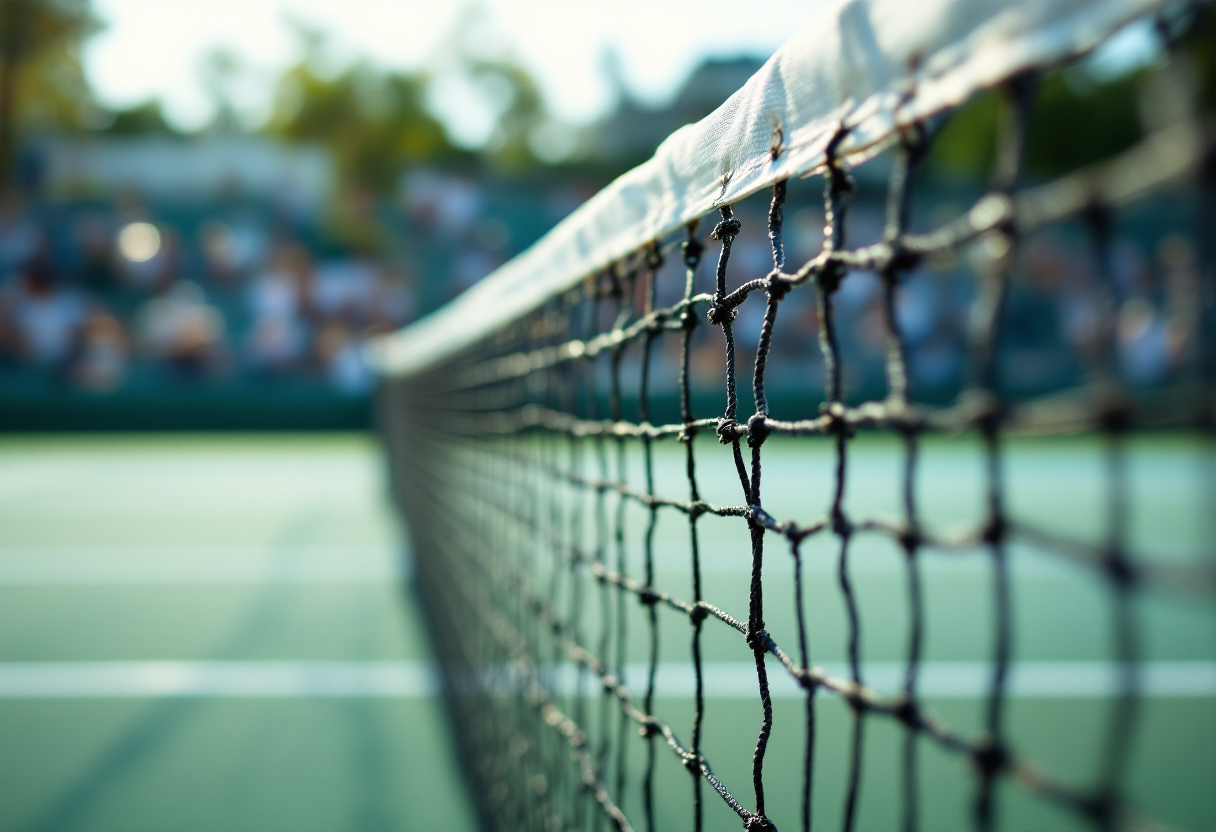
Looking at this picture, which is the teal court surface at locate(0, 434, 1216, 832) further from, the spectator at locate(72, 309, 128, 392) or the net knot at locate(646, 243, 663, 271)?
the spectator at locate(72, 309, 128, 392)

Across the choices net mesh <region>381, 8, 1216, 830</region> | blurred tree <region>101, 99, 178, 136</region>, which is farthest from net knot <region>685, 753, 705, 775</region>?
blurred tree <region>101, 99, 178, 136</region>

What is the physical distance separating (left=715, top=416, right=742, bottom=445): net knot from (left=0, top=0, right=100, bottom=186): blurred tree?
16.8 meters

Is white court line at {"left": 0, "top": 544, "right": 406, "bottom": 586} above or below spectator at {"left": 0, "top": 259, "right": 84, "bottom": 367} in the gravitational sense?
below

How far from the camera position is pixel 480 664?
1.99 m

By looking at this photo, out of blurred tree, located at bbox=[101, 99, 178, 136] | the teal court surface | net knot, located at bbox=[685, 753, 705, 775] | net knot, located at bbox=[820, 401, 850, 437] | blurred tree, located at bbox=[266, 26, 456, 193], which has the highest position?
blurred tree, located at bbox=[101, 99, 178, 136]

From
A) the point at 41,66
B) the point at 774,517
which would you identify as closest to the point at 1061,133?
the point at 774,517

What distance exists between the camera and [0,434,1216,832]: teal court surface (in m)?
1.79

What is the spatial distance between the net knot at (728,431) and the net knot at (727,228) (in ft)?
0.53

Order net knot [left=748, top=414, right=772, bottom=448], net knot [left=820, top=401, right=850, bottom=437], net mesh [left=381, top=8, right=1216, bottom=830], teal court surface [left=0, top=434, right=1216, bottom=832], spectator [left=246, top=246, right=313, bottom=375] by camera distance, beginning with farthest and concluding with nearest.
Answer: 1. spectator [left=246, top=246, right=313, bottom=375]
2. teal court surface [left=0, top=434, right=1216, bottom=832]
3. net knot [left=748, top=414, right=772, bottom=448]
4. net knot [left=820, top=401, right=850, bottom=437]
5. net mesh [left=381, top=8, right=1216, bottom=830]

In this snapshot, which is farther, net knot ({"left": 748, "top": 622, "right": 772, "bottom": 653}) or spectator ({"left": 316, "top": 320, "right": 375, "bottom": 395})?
spectator ({"left": 316, "top": 320, "right": 375, "bottom": 395})

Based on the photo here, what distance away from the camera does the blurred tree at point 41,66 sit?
53.2 feet

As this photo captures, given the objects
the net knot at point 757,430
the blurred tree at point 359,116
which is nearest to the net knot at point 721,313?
the net knot at point 757,430

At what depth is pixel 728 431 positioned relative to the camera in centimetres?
90

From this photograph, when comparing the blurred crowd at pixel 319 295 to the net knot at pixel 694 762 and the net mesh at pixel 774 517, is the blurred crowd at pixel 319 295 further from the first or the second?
the net knot at pixel 694 762
